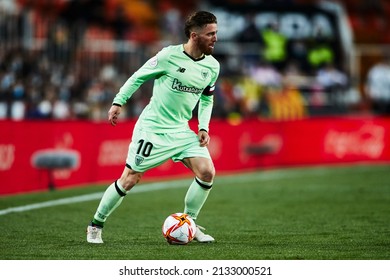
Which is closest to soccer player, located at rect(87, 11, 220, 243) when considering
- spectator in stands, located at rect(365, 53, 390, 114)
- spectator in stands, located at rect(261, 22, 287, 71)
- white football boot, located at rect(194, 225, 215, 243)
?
white football boot, located at rect(194, 225, 215, 243)

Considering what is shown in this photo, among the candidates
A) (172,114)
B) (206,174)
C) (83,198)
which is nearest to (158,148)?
(172,114)

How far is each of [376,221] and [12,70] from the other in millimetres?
9446

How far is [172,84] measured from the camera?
9984 millimetres

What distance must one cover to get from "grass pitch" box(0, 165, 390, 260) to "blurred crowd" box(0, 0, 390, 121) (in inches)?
119

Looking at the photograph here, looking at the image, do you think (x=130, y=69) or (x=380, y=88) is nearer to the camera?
(x=130, y=69)

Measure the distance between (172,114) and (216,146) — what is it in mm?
10910

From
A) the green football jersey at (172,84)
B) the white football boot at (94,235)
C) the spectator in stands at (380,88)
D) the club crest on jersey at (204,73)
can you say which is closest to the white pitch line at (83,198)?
the white football boot at (94,235)

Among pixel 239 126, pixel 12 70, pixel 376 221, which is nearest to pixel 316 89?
pixel 239 126

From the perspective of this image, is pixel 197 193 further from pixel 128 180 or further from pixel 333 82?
pixel 333 82

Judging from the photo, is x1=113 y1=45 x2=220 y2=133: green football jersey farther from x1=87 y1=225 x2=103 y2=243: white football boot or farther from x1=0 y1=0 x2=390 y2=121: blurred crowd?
x1=0 y1=0 x2=390 y2=121: blurred crowd

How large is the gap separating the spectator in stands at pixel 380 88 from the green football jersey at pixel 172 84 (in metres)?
18.5

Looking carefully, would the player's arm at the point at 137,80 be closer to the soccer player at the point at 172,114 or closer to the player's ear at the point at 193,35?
the soccer player at the point at 172,114

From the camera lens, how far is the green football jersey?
995 cm

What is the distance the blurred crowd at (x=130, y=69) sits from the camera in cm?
1977
